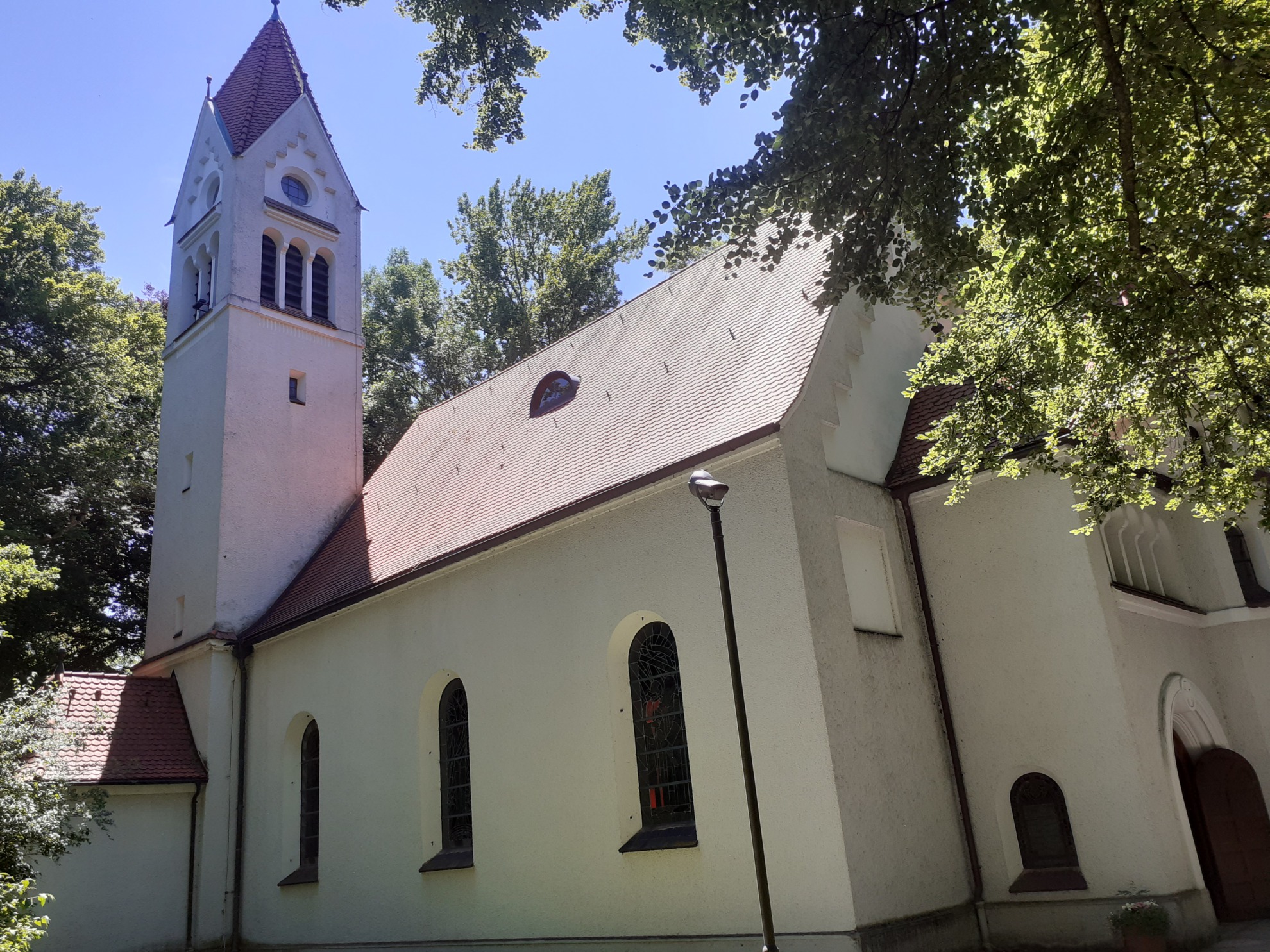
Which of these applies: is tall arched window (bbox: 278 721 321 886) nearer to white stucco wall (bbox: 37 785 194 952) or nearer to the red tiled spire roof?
white stucco wall (bbox: 37 785 194 952)

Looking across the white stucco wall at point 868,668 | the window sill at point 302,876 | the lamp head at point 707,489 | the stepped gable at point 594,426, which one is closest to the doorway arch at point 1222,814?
the white stucco wall at point 868,668

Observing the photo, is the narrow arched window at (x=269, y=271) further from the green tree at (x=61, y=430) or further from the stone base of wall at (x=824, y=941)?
the stone base of wall at (x=824, y=941)

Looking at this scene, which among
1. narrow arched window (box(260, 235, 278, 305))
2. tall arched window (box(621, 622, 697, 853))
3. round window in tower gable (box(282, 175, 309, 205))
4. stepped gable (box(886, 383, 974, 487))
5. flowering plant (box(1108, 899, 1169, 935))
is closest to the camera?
flowering plant (box(1108, 899, 1169, 935))

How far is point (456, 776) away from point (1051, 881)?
7125 millimetres

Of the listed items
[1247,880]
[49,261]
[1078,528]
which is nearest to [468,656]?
[1078,528]

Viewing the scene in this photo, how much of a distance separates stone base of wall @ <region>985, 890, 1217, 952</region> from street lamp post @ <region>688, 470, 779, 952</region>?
3159 mm

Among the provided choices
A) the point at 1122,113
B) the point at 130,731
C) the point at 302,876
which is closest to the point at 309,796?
the point at 302,876

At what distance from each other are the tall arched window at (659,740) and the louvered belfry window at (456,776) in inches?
110

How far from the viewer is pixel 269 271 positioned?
19609mm

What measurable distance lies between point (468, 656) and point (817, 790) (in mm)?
5256

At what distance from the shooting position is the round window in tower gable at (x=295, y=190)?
67.6ft

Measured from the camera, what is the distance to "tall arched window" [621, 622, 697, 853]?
411 inches

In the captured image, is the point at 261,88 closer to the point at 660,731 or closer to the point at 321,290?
the point at 321,290

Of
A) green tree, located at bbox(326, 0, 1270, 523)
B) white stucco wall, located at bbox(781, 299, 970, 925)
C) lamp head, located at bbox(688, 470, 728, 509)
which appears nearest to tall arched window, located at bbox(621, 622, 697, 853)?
white stucco wall, located at bbox(781, 299, 970, 925)
